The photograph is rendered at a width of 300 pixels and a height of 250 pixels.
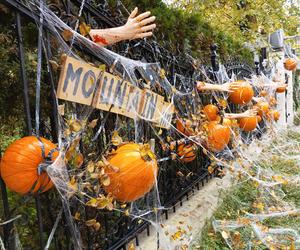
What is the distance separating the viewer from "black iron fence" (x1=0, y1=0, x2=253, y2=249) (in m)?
1.63

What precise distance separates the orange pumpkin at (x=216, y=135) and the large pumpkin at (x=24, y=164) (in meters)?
2.46

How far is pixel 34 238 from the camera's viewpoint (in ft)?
8.05

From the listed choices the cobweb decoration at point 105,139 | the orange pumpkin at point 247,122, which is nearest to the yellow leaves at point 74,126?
the cobweb decoration at point 105,139

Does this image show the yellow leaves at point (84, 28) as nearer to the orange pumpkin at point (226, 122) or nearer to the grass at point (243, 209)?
the grass at point (243, 209)

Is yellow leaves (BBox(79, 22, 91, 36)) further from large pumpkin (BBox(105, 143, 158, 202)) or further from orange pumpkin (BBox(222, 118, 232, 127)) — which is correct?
orange pumpkin (BBox(222, 118, 232, 127))

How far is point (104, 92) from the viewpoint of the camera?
1.98 metres

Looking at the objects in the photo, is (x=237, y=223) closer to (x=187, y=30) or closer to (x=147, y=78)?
(x=147, y=78)

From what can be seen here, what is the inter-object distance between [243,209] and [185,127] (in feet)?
4.06

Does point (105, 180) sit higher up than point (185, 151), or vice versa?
point (105, 180)

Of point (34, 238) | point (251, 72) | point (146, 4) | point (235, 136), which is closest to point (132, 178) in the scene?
point (34, 238)

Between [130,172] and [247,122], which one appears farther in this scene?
[247,122]

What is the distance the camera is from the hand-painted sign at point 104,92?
66.5 inches

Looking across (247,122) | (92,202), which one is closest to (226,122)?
(247,122)

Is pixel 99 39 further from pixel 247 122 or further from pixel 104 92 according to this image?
pixel 247 122
